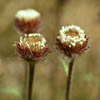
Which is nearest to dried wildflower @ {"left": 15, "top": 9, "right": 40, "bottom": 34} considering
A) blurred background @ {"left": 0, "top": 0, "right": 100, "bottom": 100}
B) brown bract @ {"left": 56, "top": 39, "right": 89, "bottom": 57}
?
blurred background @ {"left": 0, "top": 0, "right": 100, "bottom": 100}

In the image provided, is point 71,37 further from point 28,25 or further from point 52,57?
point 52,57

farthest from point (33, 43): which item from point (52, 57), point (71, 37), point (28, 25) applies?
point (52, 57)

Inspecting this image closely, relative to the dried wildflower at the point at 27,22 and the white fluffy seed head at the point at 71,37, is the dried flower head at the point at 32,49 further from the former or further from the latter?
the dried wildflower at the point at 27,22

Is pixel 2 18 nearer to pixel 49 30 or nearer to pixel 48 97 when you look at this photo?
pixel 49 30

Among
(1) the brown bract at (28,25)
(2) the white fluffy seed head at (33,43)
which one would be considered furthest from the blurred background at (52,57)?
(2) the white fluffy seed head at (33,43)

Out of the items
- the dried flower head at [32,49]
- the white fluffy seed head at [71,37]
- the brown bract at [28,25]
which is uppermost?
the brown bract at [28,25]

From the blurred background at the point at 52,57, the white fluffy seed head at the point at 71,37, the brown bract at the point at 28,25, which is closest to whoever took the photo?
the white fluffy seed head at the point at 71,37

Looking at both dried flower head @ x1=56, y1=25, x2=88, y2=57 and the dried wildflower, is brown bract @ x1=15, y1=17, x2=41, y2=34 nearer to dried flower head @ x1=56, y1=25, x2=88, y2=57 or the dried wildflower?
the dried wildflower
